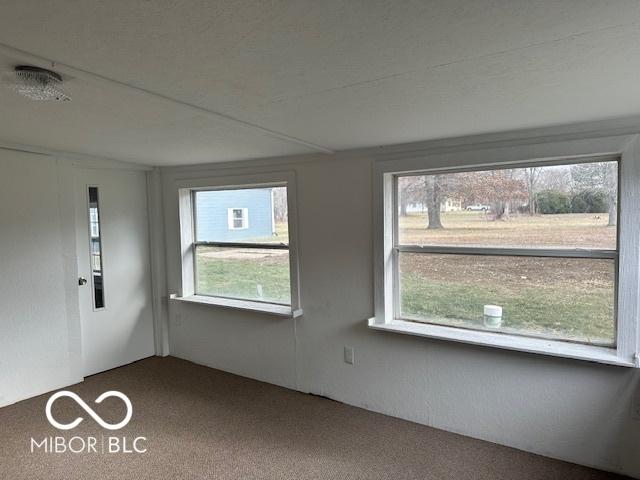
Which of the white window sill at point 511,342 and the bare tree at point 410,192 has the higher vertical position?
the bare tree at point 410,192

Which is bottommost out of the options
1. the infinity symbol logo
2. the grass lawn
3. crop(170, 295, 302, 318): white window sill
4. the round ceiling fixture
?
the infinity symbol logo

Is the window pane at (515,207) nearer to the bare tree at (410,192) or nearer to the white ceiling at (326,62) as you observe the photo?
the bare tree at (410,192)

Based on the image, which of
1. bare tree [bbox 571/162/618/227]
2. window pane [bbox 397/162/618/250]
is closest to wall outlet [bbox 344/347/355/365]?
window pane [bbox 397/162/618/250]

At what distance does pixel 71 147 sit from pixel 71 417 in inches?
80.2

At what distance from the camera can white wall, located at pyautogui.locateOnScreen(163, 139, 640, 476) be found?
237 centimetres

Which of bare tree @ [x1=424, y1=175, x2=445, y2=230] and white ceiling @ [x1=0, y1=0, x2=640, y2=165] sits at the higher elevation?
white ceiling @ [x1=0, y1=0, x2=640, y2=165]

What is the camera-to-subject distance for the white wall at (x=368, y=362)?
7.76 feet

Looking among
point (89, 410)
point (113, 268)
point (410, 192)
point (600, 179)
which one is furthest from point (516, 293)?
point (113, 268)

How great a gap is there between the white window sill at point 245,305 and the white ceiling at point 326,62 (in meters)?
1.71

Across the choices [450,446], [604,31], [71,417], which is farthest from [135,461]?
[604,31]

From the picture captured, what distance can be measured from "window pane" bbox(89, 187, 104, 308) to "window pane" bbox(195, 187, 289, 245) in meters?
0.92

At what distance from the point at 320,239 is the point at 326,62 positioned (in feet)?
6.76

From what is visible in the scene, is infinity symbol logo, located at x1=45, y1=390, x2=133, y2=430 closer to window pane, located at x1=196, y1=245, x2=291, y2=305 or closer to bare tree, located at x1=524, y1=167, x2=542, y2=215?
window pane, located at x1=196, y1=245, x2=291, y2=305

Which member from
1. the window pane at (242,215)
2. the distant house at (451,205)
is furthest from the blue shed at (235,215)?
the distant house at (451,205)
